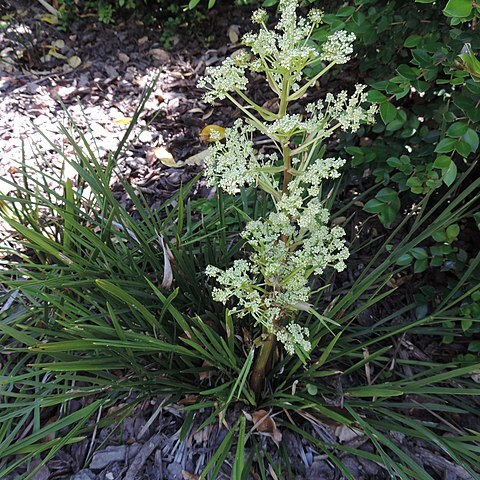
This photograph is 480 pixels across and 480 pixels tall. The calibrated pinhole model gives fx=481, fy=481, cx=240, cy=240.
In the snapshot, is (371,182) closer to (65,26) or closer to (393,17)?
(393,17)

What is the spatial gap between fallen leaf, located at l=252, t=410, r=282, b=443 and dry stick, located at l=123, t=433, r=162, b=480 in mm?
351

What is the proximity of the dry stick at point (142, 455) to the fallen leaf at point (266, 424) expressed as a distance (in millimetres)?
351

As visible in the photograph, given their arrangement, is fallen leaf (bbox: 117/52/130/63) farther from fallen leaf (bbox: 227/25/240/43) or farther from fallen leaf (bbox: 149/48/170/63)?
fallen leaf (bbox: 227/25/240/43)

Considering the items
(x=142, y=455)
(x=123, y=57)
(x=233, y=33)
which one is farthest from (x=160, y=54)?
(x=142, y=455)

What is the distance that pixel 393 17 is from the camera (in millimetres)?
1715

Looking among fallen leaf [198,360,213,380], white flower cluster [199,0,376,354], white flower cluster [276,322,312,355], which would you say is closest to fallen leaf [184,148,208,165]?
fallen leaf [198,360,213,380]

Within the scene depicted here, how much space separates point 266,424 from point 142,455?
1.41ft

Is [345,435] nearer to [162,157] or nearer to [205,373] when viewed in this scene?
[205,373]

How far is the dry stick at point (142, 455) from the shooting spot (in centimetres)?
157

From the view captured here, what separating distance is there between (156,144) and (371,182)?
1229 mm

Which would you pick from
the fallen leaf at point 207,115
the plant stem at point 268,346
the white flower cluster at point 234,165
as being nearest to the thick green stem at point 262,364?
the plant stem at point 268,346

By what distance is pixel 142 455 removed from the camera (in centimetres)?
161

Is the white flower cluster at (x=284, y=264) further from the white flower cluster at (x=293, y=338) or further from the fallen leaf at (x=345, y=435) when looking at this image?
the fallen leaf at (x=345, y=435)

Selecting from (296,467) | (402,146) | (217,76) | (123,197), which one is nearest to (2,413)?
(296,467)
